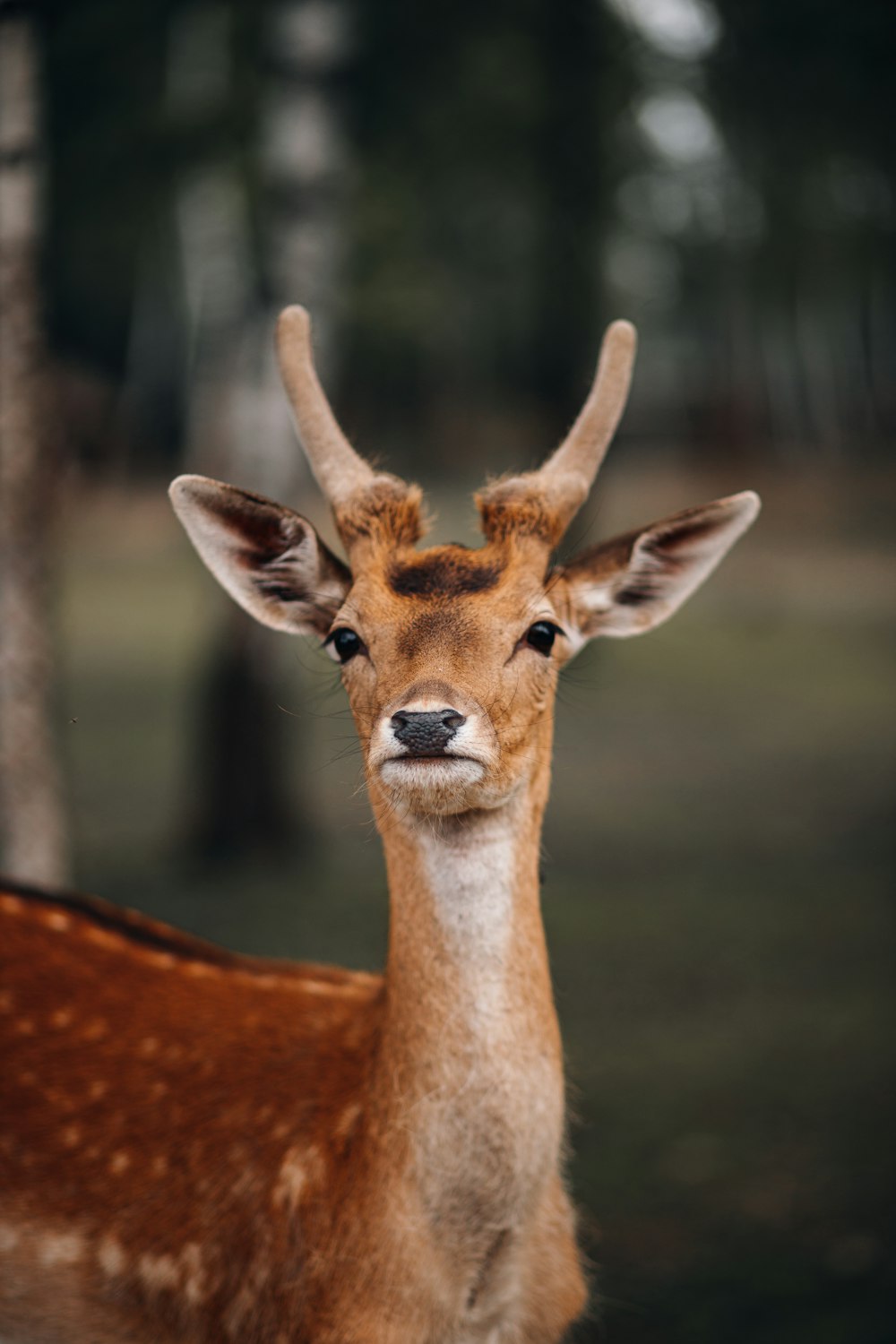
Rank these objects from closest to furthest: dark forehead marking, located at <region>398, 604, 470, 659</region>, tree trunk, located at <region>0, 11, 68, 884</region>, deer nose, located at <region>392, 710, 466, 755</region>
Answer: deer nose, located at <region>392, 710, 466, 755</region> < dark forehead marking, located at <region>398, 604, 470, 659</region> < tree trunk, located at <region>0, 11, 68, 884</region>

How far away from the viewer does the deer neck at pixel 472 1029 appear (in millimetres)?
2857

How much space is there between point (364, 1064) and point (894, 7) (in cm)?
665

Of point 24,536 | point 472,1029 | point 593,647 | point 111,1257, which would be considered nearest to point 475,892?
point 472,1029

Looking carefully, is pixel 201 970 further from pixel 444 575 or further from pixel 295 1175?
pixel 444 575

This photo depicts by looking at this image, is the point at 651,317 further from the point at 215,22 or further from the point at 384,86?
the point at 384,86

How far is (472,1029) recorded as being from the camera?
2.90m

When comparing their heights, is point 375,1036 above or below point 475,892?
below

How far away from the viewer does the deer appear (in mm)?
2859

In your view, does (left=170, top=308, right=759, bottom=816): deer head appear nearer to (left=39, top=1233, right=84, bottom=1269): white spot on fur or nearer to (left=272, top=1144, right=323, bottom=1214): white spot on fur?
(left=272, top=1144, right=323, bottom=1214): white spot on fur

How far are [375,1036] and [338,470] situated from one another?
49.4 inches

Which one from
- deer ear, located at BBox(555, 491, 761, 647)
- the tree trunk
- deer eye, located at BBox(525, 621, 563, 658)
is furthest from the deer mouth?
the tree trunk

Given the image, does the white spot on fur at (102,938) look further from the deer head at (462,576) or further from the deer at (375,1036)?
the deer head at (462,576)

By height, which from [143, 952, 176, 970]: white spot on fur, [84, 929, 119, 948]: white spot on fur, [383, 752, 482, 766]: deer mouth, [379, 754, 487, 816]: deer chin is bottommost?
[143, 952, 176, 970]: white spot on fur

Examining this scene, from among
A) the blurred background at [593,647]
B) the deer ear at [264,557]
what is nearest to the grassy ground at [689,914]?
the blurred background at [593,647]
